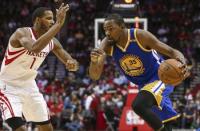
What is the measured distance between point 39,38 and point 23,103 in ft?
3.72

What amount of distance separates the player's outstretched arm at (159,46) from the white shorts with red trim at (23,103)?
61.9 inches

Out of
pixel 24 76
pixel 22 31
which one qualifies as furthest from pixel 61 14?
pixel 24 76

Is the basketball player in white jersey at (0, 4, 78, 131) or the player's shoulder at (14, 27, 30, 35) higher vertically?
the player's shoulder at (14, 27, 30, 35)

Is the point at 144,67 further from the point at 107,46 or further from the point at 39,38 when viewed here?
the point at 39,38

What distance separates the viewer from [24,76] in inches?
292

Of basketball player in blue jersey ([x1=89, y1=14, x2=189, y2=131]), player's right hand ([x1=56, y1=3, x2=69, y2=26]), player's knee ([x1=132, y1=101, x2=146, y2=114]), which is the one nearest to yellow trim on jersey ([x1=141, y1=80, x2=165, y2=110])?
basketball player in blue jersey ([x1=89, y1=14, x2=189, y2=131])

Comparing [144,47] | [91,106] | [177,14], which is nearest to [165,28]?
[177,14]

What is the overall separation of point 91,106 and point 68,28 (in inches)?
336

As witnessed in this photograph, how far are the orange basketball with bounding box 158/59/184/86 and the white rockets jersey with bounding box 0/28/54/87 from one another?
5.06ft

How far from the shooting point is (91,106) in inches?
670

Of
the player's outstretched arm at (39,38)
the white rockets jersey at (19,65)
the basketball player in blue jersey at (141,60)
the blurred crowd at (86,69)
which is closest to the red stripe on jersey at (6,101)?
the white rockets jersey at (19,65)

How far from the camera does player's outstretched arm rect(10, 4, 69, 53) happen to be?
657 cm

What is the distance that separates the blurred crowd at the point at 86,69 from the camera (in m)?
16.9

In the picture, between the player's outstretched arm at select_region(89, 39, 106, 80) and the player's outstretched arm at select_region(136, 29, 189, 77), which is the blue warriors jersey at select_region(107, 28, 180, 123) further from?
the player's outstretched arm at select_region(89, 39, 106, 80)
